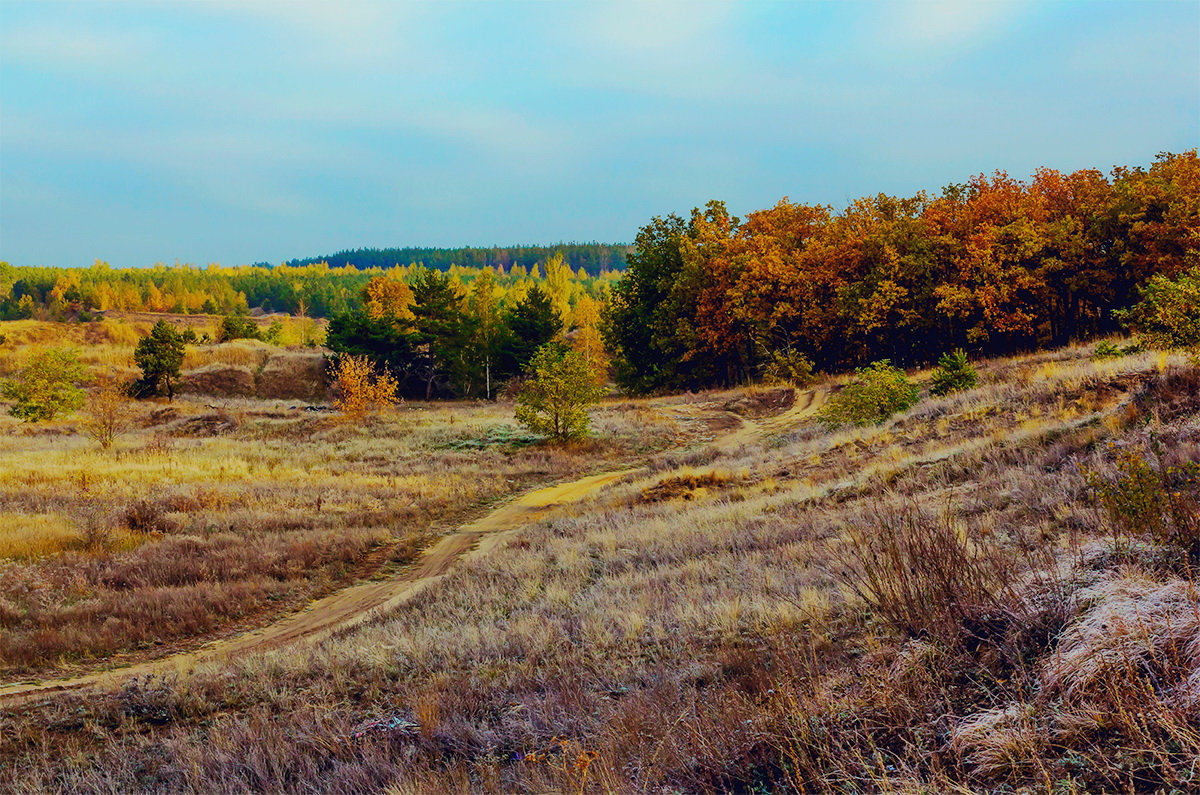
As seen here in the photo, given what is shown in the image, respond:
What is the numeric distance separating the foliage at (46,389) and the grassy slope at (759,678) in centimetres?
3694

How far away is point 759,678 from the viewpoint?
482 centimetres

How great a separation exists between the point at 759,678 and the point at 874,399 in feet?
70.0

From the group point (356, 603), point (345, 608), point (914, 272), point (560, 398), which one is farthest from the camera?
point (914, 272)

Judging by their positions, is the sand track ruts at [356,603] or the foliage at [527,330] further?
the foliage at [527,330]

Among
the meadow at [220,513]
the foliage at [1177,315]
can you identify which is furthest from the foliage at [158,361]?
the foliage at [1177,315]

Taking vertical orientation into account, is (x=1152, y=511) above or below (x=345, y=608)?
above

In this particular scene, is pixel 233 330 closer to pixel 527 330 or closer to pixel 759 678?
pixel 527 330

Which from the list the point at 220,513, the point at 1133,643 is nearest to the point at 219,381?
the point at 220,513

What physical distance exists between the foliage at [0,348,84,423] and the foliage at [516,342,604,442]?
86.5 feet

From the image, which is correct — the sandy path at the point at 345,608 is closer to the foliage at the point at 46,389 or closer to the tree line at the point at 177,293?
the foliage at the point at 46,389

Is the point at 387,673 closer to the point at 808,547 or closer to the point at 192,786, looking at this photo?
the point at 192,786

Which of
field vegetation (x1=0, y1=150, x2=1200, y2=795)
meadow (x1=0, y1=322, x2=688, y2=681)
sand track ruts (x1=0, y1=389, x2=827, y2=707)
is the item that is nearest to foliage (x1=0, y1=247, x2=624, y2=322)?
meadow (x1=0, y1=322, x2=688, y2=681)

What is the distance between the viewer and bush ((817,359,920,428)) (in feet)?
79.3

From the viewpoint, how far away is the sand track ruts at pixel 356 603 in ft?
28.8
